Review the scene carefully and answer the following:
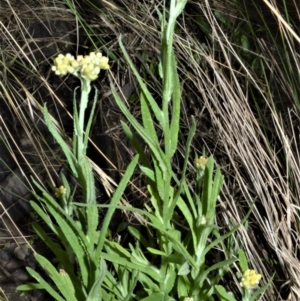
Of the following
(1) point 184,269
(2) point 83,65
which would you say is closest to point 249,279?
(1) point 184,269

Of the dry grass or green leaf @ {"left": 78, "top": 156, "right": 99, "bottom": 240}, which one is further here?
the dry grass

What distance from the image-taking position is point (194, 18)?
3.53 feet

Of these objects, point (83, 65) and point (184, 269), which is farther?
point (184, 269)

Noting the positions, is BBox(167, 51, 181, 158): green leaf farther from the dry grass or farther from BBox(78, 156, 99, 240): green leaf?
the dry grass

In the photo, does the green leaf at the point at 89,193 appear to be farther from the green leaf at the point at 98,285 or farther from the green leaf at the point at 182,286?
the green leaf at the point at 182,286

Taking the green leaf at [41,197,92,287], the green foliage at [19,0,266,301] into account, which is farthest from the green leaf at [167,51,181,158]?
the green leaf at [41,197,92,287]

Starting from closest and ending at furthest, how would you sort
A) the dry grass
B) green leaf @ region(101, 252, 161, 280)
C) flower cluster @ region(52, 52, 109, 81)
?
flower cluster @ region(52, 52, 109, 81) → green leaf @ region(101, 252, 161, 280) → the dry grass

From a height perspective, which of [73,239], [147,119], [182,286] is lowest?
[182,286]

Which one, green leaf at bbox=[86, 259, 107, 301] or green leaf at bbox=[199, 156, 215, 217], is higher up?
green leaf at bbox=[199, 156, 215, 217]

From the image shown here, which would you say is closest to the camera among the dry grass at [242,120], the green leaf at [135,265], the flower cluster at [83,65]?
the flower cluster at [83,65]

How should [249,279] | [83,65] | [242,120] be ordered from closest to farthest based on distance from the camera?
[83,65]
[249,279]
[242,120]

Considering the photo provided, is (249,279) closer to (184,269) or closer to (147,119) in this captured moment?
(184,269)

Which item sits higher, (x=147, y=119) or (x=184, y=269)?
(x=147, y=119)

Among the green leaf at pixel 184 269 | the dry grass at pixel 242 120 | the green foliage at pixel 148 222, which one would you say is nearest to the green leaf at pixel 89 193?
the green foliage at pixel 148 222
